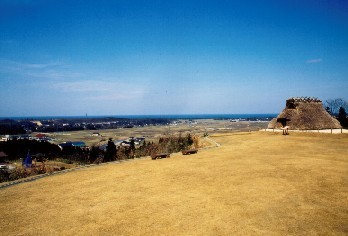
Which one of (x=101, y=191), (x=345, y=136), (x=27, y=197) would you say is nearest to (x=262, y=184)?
(x=101, y=191)

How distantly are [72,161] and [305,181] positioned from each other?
28.1 m

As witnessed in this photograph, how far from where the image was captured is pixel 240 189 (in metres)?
8.88

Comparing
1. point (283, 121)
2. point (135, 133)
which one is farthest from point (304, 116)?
point (135, 133)

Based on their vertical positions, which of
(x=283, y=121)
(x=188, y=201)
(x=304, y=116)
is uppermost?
(x=304, y=116)

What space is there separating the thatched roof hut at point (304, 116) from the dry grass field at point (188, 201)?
17.3 metres

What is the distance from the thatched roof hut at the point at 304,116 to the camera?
29188mm

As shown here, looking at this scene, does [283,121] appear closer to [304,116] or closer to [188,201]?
[304,116]

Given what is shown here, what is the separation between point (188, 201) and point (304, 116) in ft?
86.2

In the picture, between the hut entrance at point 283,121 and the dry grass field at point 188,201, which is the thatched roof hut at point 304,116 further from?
the dry grass field at point 188,201

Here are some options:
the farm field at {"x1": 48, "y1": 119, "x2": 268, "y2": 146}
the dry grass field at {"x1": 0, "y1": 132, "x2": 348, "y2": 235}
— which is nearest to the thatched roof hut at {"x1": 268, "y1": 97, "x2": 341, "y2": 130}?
the dry grass field at {"x1": 0, "y1": 132, "x2": 348, "y2": 235}

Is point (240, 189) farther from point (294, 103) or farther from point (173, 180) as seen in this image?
point (294, 103)

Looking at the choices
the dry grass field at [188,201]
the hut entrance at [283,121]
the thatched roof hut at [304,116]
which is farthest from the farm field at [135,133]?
the dry grass field at [188,201]

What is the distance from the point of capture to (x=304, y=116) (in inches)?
1171

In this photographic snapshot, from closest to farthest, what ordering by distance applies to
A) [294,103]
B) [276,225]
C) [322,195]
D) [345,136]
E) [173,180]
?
[276,225] → [322,195] → [173,180] → [345,136] → [294,103]
